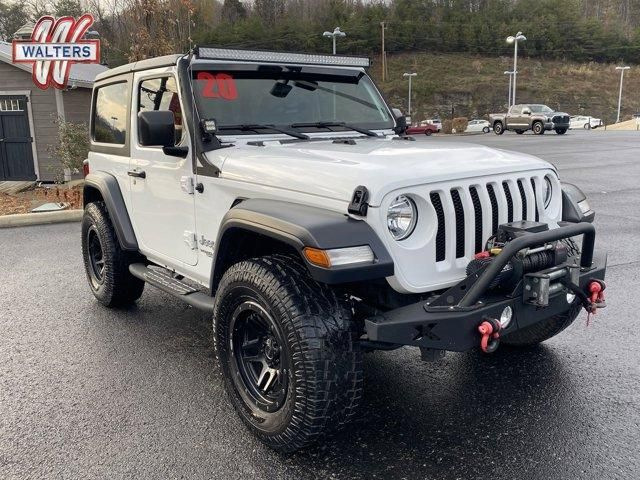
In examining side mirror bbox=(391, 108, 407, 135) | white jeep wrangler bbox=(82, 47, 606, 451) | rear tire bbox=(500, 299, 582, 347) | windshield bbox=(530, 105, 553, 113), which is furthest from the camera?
windshield bbox=(530, 105, 553, 113)

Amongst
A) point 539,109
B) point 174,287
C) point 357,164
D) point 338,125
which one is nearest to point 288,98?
point 338,125

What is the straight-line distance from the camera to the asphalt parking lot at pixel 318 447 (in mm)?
2906

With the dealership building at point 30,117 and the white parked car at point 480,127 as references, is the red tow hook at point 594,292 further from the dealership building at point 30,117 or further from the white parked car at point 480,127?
the white parked car at point 480,127

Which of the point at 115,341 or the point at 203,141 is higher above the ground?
the point at 203,141

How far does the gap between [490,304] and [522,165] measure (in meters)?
0.95

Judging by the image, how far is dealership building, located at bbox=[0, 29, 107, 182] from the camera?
14086 millimetres

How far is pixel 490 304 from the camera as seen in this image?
2.70 metres

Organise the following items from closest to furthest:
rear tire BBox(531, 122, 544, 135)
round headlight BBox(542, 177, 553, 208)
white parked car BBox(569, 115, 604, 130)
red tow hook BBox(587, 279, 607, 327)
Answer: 1. red tow hook BBox(587, 279, 607, 327)
2. round headlight BBox(542, 177, 553, 208)
3. rear tire BBox(531, 122, 544, 135)
4. white parked car BBox(569, 115, 604, 130)

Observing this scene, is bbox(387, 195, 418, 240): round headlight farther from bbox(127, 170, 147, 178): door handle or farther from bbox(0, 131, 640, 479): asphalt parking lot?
bbox(127, 170, 147, 178): door handle

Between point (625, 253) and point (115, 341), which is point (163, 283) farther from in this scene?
point (625, 253)

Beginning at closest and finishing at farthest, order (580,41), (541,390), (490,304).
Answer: (490,304) → (541,390) → (580,41)

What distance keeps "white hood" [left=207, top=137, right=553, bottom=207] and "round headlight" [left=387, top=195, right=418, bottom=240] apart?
9 cm

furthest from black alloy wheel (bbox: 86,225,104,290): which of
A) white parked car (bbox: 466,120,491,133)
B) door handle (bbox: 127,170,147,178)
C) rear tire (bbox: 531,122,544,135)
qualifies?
white parked car (bbox: 466,120,491,133)

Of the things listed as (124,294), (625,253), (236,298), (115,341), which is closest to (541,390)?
(236,298)
